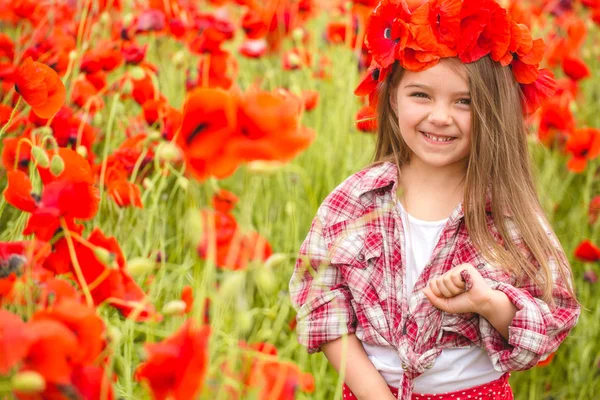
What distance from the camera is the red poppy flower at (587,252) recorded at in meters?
1.69

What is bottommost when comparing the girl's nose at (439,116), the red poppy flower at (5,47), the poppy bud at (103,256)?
the poppy bud at (103,256)

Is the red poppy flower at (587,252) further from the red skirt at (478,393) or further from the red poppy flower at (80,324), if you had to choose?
the red poppy flower at (80,324)

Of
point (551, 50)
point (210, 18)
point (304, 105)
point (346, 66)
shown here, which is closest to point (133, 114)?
point (210, 18)

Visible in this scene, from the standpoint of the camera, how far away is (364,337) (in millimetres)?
1240

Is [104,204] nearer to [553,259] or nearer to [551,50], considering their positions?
[553,259]

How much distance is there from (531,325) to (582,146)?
1.04 meters

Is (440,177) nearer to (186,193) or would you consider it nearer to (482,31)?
(482,31)

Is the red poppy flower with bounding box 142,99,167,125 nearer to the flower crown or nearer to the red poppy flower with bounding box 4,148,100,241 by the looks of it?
the flower crown

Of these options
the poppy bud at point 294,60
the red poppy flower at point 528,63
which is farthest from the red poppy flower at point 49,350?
the poppy bud at point 294,60

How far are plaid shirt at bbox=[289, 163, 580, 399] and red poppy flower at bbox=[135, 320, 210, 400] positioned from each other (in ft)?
1.82

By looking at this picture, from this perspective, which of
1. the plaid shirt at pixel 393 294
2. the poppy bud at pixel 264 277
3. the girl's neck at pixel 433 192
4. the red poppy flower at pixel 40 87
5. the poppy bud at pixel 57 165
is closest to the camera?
the poppy bud at pixel 264 277

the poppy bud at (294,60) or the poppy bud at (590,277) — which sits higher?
the poppy bud at (294,60)

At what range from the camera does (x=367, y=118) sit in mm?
1416

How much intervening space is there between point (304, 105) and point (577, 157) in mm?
767
